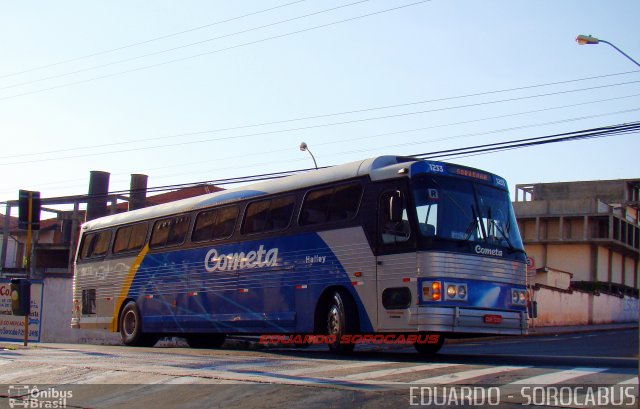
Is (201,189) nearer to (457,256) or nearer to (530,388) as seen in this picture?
(457,256)

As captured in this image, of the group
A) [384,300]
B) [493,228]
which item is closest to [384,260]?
[384,300]

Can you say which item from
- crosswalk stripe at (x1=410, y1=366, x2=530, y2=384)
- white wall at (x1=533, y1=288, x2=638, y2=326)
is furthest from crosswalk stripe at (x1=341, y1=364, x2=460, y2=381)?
white wall at (x1=533, y1=288, x2=638, y2=326)

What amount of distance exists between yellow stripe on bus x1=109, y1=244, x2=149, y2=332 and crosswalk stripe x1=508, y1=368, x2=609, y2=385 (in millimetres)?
13354

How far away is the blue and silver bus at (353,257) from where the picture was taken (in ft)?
44.8

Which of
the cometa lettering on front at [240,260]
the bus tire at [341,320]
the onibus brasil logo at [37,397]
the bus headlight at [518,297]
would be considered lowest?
the onibus brasil logo at [37,397]

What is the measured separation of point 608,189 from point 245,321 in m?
63.2

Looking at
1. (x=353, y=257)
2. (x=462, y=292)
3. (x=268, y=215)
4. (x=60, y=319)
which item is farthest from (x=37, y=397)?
(x=60, y=319)

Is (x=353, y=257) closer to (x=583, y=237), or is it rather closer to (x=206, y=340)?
(x=206, y=340)

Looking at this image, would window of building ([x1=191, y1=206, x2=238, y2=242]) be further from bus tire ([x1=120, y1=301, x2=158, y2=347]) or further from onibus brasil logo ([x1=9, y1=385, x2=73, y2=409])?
onibus brasil logo ([x1=9, y1=385, x2=73, y2=409])

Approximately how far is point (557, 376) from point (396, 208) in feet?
15.3

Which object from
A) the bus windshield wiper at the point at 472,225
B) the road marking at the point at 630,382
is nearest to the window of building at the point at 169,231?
the bus windshield wiper at the point at 472,225

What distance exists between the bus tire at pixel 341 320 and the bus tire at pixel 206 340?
6.42 meters

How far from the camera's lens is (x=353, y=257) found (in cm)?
1469

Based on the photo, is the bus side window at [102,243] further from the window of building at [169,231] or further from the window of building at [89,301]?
the window of building at [169,231]
